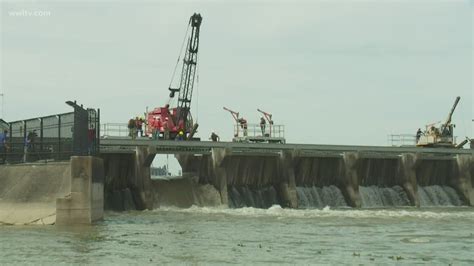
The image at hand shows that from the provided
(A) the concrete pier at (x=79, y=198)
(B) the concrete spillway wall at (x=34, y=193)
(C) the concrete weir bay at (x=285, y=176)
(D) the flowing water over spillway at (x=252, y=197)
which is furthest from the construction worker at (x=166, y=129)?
(A) the concrete pier at (x=79, y=198)

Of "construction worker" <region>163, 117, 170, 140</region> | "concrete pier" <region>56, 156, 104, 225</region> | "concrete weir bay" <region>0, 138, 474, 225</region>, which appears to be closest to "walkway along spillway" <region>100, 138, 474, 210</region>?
"concrete weir bay" <region>0, 138, 474, 225</region>

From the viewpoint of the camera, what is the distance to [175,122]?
64000 mm

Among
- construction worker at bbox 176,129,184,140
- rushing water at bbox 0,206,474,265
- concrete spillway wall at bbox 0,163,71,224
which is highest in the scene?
construction worker at bbox 176,129,184,140

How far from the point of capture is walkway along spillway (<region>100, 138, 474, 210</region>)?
41.8 meters

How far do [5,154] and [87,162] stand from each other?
4846 mm

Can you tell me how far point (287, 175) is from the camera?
46.4 metres

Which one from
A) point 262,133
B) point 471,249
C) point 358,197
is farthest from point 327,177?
point 471,249

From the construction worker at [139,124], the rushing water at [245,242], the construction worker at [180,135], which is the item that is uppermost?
the construction worker at [139,124]

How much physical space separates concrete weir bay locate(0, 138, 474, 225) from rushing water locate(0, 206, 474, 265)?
36.9 feet

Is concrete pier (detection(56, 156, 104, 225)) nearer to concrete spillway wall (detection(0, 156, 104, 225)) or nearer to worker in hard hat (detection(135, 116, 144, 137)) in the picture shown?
concrete spillway wall (detection(0, 156, 104, 225))

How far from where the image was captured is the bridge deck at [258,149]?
41906 millimetres

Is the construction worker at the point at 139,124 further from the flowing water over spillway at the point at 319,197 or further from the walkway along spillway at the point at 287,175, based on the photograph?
the flowing water over spillway at the point at 319,197

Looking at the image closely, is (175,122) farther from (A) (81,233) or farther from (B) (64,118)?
(A) (81,233)

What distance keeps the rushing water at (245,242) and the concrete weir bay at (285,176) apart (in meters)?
11.2
